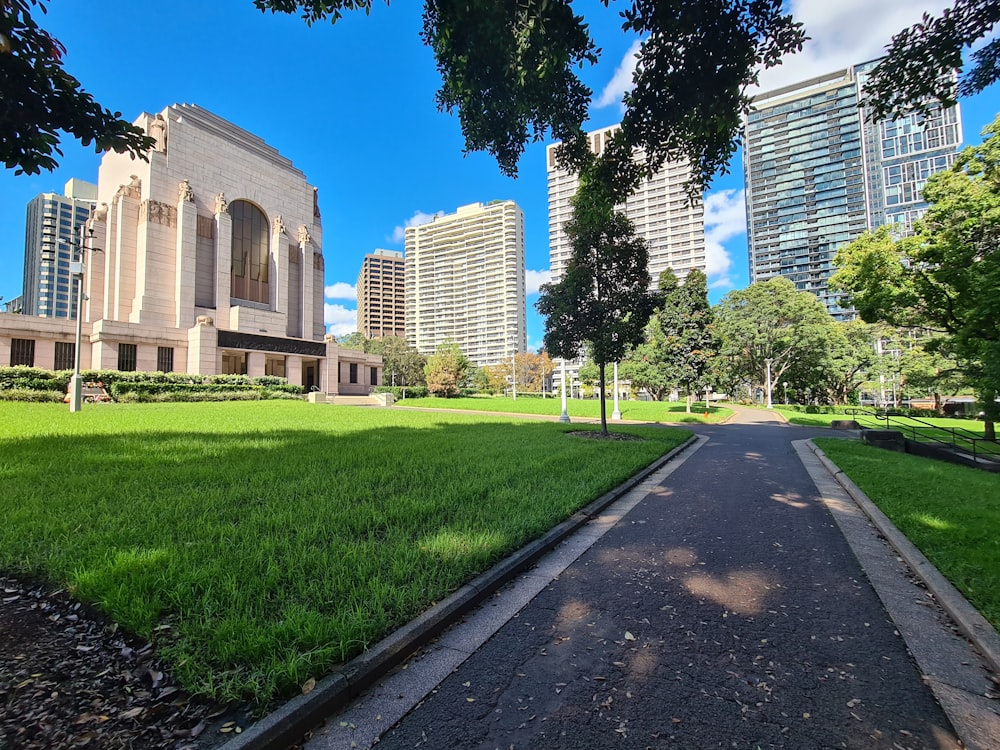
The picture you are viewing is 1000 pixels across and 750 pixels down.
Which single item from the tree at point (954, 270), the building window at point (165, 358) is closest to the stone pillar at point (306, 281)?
the building window at point (165, 358)

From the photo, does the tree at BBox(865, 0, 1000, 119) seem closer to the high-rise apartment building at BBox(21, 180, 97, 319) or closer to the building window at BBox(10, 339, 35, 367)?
the high-rise apartment building at BBox(21, 180, 97, 319)

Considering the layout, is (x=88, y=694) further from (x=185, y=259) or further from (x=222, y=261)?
(x=222, y=261)

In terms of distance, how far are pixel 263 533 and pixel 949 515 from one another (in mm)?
7420

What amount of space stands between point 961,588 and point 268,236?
163ft

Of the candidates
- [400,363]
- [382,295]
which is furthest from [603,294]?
[382,295]

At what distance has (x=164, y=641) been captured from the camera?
92.2 inches

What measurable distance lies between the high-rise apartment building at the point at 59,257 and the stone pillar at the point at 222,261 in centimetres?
839

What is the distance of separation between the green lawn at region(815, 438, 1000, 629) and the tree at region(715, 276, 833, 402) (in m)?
31.8

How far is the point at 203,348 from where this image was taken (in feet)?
108

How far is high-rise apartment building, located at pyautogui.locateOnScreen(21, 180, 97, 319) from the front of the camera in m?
28.6

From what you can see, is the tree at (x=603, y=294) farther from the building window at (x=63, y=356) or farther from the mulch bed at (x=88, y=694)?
the building window at (x=63, y=356)

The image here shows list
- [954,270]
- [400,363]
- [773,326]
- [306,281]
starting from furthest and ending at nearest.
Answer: [400,363] < [306,281] < [773,326] < [954,270]

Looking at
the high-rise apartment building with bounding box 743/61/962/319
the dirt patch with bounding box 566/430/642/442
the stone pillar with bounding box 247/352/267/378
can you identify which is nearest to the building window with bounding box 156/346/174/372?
the stone pillar with bounding box 247/352/267/378

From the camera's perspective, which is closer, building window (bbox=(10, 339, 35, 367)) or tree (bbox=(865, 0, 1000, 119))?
tree (bbox=(865, 0, 1000, 119))
